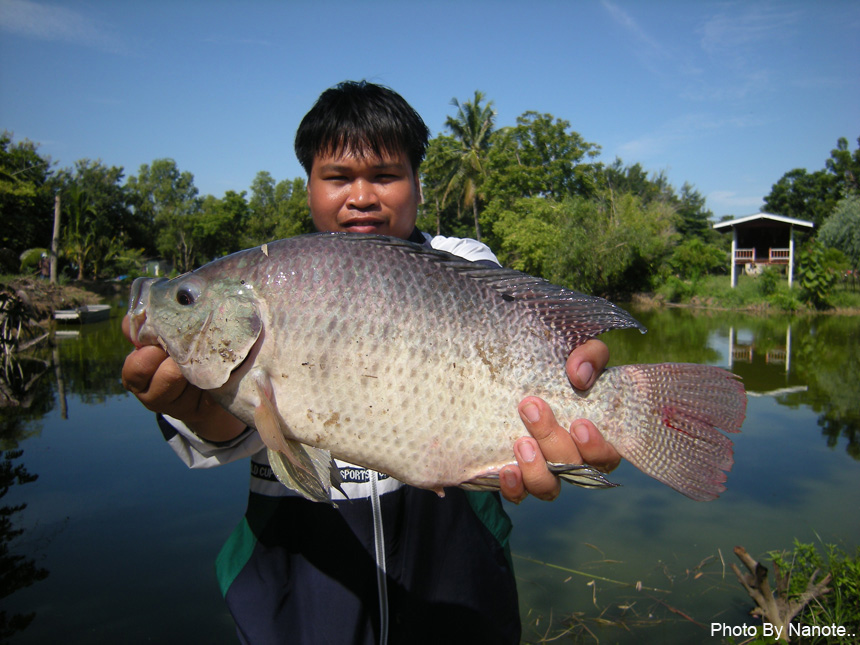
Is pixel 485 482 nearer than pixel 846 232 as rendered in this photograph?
Yes

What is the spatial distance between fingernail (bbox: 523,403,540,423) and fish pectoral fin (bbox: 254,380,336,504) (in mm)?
542

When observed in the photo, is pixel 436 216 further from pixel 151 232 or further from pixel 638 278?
pixel 151 232

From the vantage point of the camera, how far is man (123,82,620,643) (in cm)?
187

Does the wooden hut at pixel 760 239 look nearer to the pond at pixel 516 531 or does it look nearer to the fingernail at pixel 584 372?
Answer: the pond at pixel 516 531

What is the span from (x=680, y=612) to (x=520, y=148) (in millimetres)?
32559

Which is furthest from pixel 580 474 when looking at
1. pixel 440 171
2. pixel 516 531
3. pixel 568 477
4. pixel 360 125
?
pixel 440 171

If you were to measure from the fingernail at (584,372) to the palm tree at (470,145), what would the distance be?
35067mm

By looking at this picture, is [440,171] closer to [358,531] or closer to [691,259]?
[691,259]

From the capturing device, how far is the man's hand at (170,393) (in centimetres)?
156

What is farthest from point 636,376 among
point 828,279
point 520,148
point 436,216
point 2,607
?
point 436,216

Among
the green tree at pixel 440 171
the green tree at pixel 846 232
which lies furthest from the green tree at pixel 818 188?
the green tree at pixel 440 171

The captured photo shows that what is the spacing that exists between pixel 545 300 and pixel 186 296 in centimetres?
104

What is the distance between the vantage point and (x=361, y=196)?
2.15 m

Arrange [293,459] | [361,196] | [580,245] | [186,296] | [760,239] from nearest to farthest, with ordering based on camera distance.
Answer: [293,459] < [186,296] < [361,196] < [580,245] < [760,239]
